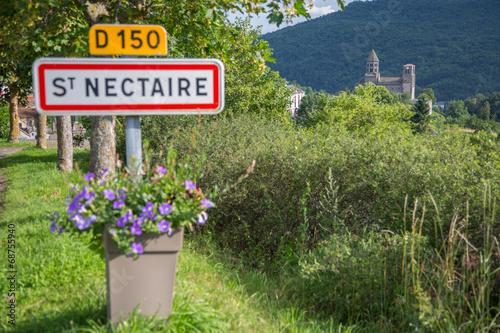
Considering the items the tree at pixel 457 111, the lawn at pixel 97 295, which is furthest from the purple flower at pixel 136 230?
the tree at pixel 457 111

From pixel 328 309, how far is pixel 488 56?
20502 centimetres

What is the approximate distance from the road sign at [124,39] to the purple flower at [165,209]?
2.92 feet

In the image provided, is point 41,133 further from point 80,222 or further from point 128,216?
point 128,216

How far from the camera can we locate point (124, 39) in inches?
96.7

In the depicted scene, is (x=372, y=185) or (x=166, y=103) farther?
(x=372, y=185)

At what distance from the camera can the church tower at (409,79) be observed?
569 feet

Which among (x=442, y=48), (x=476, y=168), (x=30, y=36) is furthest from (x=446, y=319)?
(x=442, y=48)

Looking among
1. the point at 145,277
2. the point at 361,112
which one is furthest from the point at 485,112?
the point at 145,277

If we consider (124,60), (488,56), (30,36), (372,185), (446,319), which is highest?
(488,56)

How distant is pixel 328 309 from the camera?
3828 mm

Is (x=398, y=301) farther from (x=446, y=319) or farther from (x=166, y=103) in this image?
(x=166, y=103)

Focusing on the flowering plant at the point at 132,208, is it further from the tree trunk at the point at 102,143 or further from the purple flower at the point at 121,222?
the tree trunk at the point at 102,143

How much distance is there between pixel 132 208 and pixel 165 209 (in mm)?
189

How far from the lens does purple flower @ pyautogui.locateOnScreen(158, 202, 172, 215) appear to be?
217 centimetres
